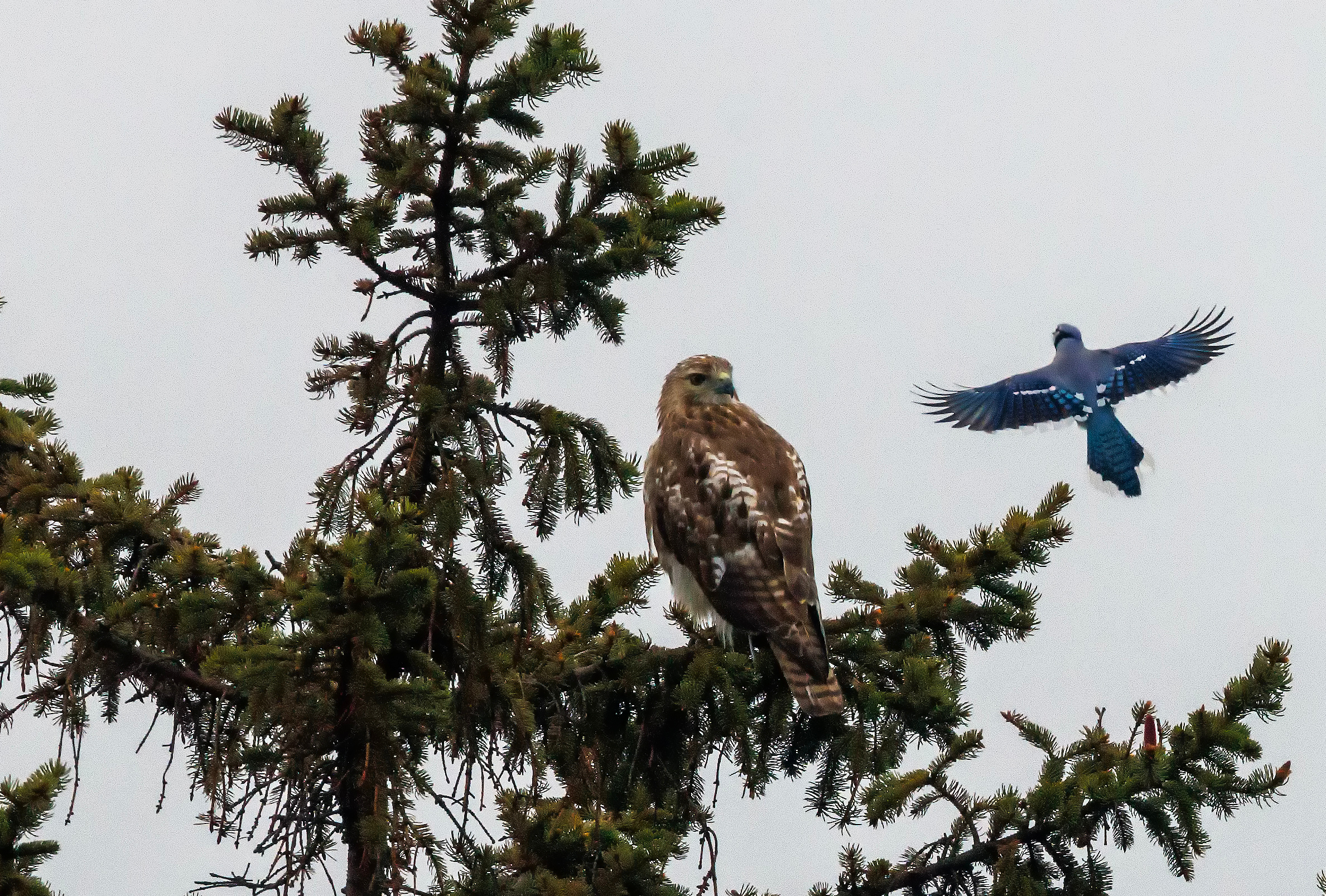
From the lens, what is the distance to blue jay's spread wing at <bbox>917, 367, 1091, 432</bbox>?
1221 centimetres

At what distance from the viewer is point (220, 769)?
4.97 meters

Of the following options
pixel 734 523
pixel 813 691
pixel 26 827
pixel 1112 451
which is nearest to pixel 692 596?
pixel 734 523

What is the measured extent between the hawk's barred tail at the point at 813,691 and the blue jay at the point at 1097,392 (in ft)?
20.4

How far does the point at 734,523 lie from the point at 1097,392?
5987mm

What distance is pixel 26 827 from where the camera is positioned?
16.7 feet

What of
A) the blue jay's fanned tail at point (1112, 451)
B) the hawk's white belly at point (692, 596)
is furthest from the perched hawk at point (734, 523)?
the blue jay's fanned tail at point (1112, 451)

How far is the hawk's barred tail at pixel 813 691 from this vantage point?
5961mm

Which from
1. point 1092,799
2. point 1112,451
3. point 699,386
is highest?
point 1112,451

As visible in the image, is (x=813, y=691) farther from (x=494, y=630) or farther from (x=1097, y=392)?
(x=1097, y=392)

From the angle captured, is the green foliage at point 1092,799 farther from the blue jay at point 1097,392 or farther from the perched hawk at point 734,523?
the blue jay at point 1097,392

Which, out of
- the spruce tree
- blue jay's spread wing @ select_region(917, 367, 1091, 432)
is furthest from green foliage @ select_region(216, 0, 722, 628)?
blue jay's spread wing @ select_region(917, 367, 1091, 432)

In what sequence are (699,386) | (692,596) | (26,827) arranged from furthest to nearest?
(699,386), (692,596), (26,827)

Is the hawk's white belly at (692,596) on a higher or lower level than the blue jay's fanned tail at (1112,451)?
lower

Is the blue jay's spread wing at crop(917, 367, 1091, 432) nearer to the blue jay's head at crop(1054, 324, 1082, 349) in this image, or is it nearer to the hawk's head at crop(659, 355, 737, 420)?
the blue jay's head at crop(1054, 324, 1082, 349)
